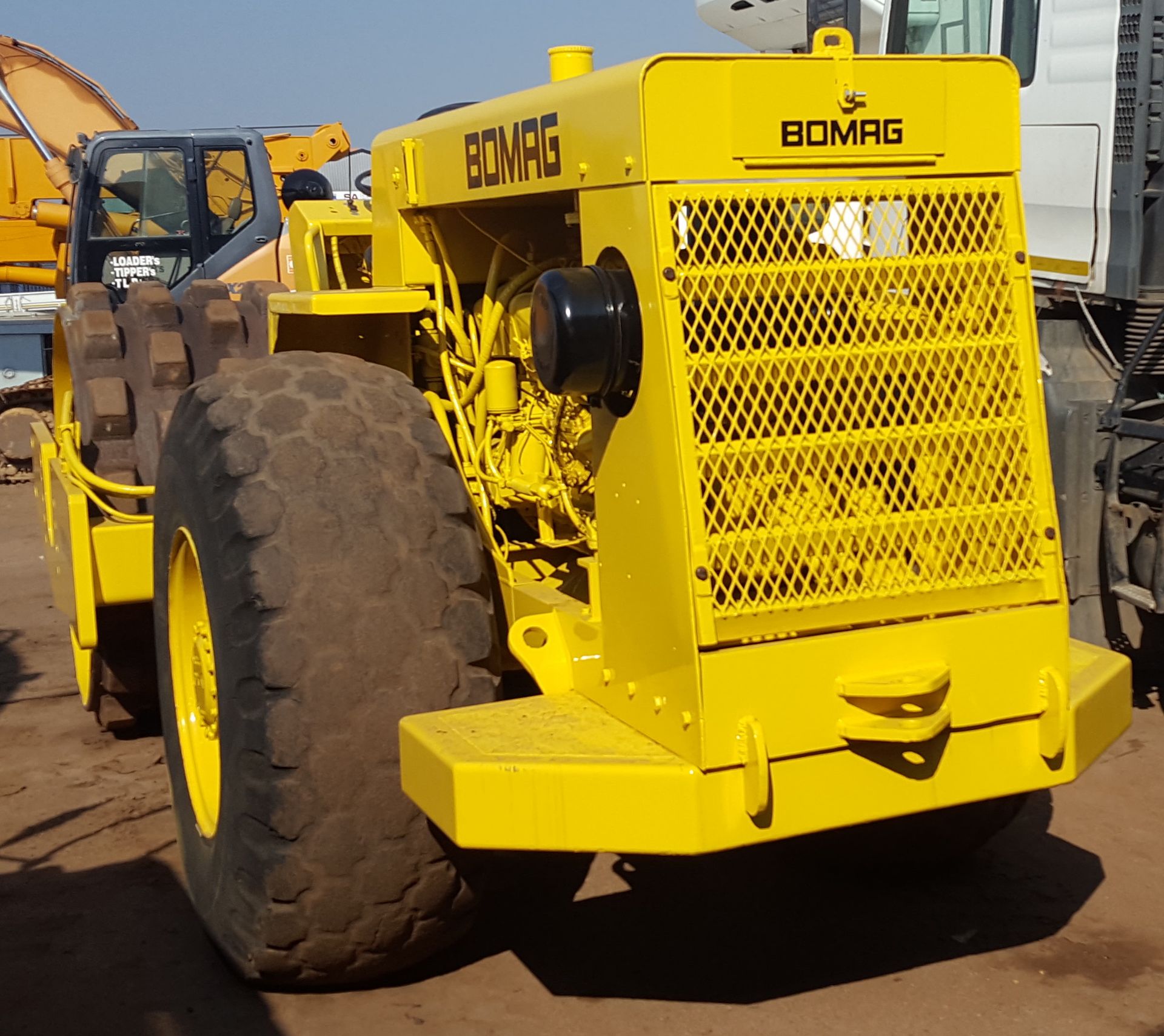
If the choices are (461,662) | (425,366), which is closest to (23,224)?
(425,366)

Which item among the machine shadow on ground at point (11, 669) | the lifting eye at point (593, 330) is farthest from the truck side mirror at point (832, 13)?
the machine shadow on ground at point (11, 669)

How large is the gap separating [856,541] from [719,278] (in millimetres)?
587

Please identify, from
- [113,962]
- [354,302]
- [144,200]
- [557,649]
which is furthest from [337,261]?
[144,200]

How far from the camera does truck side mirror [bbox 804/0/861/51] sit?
461cm

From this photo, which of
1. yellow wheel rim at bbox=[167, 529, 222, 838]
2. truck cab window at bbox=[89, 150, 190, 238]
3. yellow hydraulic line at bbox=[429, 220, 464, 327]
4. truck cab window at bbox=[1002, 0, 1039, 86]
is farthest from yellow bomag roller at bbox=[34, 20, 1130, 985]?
truck cab window at bbox=[89, 150, 190, 238]

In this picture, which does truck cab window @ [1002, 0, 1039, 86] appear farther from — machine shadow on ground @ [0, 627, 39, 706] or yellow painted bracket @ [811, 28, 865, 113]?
machine shadow on ground @ [0, 627, 39, 706]

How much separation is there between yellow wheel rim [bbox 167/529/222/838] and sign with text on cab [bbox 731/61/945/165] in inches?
67.7

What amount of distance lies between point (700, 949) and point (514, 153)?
6.52ft

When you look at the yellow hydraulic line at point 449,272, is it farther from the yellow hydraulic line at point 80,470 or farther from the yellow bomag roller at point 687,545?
the yellow hydraulic line at point 80,470

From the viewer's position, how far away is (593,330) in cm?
307

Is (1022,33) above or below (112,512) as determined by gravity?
above

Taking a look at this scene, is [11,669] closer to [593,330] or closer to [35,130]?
[593,330]

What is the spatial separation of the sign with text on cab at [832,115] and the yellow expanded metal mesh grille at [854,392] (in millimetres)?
70

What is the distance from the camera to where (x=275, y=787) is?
3.30 metres
